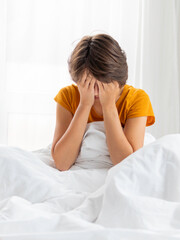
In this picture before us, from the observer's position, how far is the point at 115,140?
136cm

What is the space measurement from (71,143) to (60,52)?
1.52 m

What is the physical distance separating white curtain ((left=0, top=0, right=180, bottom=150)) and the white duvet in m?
1.58

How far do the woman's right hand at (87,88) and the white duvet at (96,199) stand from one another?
0.96ft

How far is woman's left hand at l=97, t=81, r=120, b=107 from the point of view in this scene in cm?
141

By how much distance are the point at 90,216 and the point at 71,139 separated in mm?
602

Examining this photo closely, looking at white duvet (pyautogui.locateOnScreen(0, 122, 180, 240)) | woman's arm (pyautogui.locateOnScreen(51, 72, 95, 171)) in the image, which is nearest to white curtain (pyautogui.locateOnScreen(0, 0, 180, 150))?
woman's arm (pyautogui.locateOnScreen(51, 72, 95, 171))

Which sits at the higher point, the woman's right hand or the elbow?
the woman's right hand

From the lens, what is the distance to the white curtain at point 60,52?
2762mm

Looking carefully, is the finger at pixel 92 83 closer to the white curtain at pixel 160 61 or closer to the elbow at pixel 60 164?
the elbow at pixel 60 164

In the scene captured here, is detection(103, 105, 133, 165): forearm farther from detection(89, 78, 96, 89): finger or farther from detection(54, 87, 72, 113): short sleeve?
detection(54, 87, 72, 113): short sleeve

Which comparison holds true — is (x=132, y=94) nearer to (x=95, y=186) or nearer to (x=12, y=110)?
(x=95, y=186)

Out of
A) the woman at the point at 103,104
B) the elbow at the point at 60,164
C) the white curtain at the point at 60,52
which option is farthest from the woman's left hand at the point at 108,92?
the white curtain at the point at 60,52

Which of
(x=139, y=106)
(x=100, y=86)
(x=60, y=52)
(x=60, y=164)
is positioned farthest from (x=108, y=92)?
(x=60, y=52)

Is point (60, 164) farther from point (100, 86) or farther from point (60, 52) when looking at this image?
point (60, 52)
